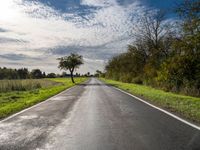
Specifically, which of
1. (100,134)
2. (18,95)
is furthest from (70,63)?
(100,134)

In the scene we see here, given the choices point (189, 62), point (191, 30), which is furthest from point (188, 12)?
point (189, 62)

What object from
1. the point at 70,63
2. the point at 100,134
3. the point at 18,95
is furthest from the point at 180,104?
the point at 70,63

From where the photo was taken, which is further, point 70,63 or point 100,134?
point 70,63

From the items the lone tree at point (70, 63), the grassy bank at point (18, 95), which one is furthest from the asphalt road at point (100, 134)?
the lone tree at point (70, 63)

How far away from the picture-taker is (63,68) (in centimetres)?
6288

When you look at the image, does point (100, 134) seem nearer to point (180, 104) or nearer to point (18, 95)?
point (180, 104)

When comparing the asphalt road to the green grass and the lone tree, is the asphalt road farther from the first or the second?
the lone tree

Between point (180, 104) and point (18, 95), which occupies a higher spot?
point (180, 104)

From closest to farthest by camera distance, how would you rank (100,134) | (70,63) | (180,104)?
(100,134), (180,104), (70,63)

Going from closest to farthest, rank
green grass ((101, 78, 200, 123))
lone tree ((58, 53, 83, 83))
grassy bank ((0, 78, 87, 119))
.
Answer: green grass ((101, 78, 200, 123)) → grassy bank ((0, 78, 87, 119)) → lone tree ((58, 53, 83, 83))

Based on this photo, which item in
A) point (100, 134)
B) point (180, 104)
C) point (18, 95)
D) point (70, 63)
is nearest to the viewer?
point (100, 134)

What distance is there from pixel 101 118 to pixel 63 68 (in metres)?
54.0

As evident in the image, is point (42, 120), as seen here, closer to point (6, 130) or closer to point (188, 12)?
point (6, 130)

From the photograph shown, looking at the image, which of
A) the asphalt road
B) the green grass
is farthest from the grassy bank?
the green grass
